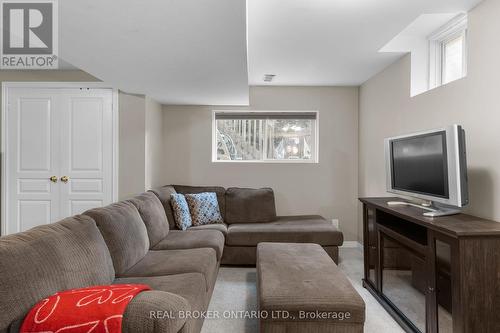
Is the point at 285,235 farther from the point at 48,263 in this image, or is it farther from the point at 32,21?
the point at 32,21

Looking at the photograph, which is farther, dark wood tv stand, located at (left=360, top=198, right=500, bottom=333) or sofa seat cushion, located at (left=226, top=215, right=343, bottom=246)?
sofa seat cushion, located at (left=226, top=215, right=343, bottom=246)

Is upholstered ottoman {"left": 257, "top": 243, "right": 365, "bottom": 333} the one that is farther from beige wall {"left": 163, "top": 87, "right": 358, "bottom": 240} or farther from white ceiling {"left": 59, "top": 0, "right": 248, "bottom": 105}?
beige wall {"left": 163, "top": 87, "right": 358, "bottom": 240}

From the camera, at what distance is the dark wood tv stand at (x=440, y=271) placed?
1.61m

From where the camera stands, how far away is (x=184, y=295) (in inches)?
67.0

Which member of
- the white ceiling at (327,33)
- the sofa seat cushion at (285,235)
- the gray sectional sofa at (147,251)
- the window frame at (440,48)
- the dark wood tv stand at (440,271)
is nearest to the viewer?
the gray sectional sofa at (147,251)

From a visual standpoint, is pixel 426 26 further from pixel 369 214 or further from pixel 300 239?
pixel 300 239

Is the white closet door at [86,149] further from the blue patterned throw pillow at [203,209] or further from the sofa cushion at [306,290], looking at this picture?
the sofa cushion at [306,290]

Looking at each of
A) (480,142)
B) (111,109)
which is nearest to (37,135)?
(111,109)

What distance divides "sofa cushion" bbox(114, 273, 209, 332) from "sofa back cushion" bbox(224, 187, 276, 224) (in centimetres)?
197

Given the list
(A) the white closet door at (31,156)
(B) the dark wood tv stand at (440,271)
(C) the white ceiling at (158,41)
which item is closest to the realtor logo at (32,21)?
(C) the white ceiling at (158,41)

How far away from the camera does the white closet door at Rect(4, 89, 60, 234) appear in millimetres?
3695

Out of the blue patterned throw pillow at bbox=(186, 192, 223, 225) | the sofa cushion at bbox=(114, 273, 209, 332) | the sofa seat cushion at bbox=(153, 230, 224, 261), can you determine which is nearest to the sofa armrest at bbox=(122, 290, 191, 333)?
the sofa cushion at bbox=(114, 273, 209, 332)

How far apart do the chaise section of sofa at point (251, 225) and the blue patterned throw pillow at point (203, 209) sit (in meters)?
0.13

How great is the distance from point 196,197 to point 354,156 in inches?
94.8
